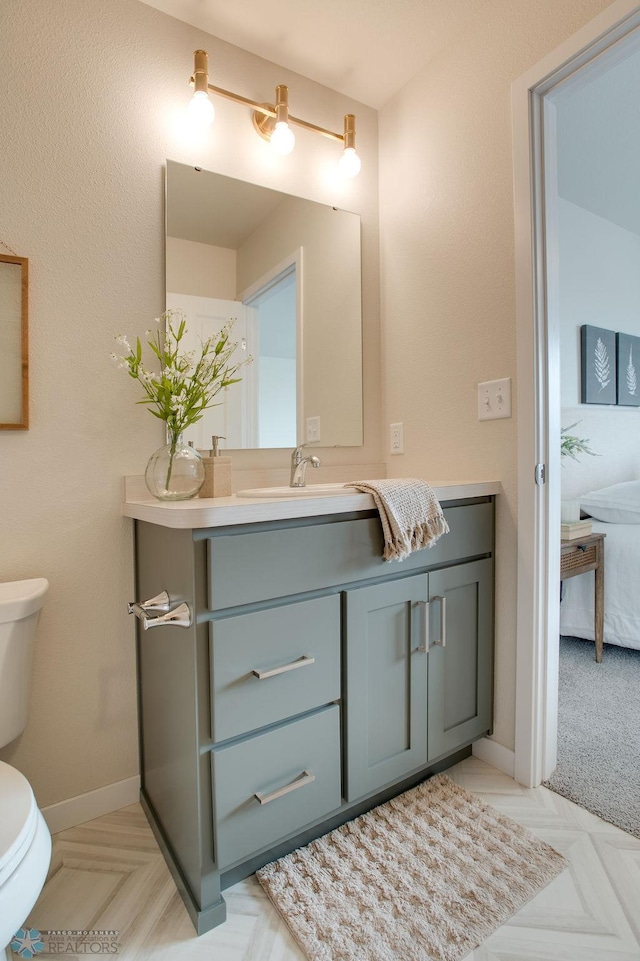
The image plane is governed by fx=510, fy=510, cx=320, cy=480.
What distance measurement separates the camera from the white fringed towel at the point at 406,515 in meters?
1.26

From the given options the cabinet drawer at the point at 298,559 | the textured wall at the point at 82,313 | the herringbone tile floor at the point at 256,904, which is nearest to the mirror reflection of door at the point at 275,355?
the textured wall at the point at 82,313

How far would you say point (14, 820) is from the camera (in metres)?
0.82

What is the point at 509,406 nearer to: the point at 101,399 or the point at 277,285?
the point at 277,285

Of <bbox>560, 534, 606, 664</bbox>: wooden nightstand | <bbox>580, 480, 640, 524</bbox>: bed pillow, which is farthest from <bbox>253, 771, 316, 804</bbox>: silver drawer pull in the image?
<bbox>580, 480, 640, 524</bbox>: bed pillow

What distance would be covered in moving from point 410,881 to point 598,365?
9.85 feet

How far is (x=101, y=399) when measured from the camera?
56.3 inches

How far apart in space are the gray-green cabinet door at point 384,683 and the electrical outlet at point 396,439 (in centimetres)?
65

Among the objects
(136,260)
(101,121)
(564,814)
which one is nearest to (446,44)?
(101,121)

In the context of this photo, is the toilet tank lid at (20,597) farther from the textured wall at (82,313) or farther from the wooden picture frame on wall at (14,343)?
the wooden picture frame on wall at (14,343)

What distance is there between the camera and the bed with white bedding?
7.91 feet

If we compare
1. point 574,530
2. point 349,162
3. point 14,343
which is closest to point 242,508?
point 14,343

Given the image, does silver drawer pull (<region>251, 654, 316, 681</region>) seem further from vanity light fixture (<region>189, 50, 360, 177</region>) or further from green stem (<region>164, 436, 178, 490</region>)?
vanity light fixture (<region>189, 50, 360, 177</region>)

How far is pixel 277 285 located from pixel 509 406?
0.88 m

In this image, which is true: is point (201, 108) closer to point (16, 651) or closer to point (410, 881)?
point (16, 651)
